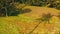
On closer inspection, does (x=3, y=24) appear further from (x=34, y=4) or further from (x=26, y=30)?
(x=34, y=4)

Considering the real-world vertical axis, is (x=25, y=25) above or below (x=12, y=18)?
below

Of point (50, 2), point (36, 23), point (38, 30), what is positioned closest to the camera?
point (38, 30)

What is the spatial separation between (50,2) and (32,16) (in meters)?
6.18

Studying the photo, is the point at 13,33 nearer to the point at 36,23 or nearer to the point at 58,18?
the point at 36,23

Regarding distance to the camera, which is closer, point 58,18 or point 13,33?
point 13,33

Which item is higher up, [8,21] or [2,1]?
[2,1]

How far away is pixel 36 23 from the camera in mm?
15016

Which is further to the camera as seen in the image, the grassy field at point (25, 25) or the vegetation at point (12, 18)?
the vegetation at point (12, 18)

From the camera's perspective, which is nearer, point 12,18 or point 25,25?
point 25,25

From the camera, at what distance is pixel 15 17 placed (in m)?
16.4

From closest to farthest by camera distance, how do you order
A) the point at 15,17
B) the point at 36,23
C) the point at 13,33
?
the point at 13,33
the point at 36,23
the point at 15,17

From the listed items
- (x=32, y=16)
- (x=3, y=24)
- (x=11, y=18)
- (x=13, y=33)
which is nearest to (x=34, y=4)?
(x=32, y=16)

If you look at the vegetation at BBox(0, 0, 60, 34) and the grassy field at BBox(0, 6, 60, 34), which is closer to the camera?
the grassy field at BBox(0, 6, 60, 34)

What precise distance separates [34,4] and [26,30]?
9325mm
